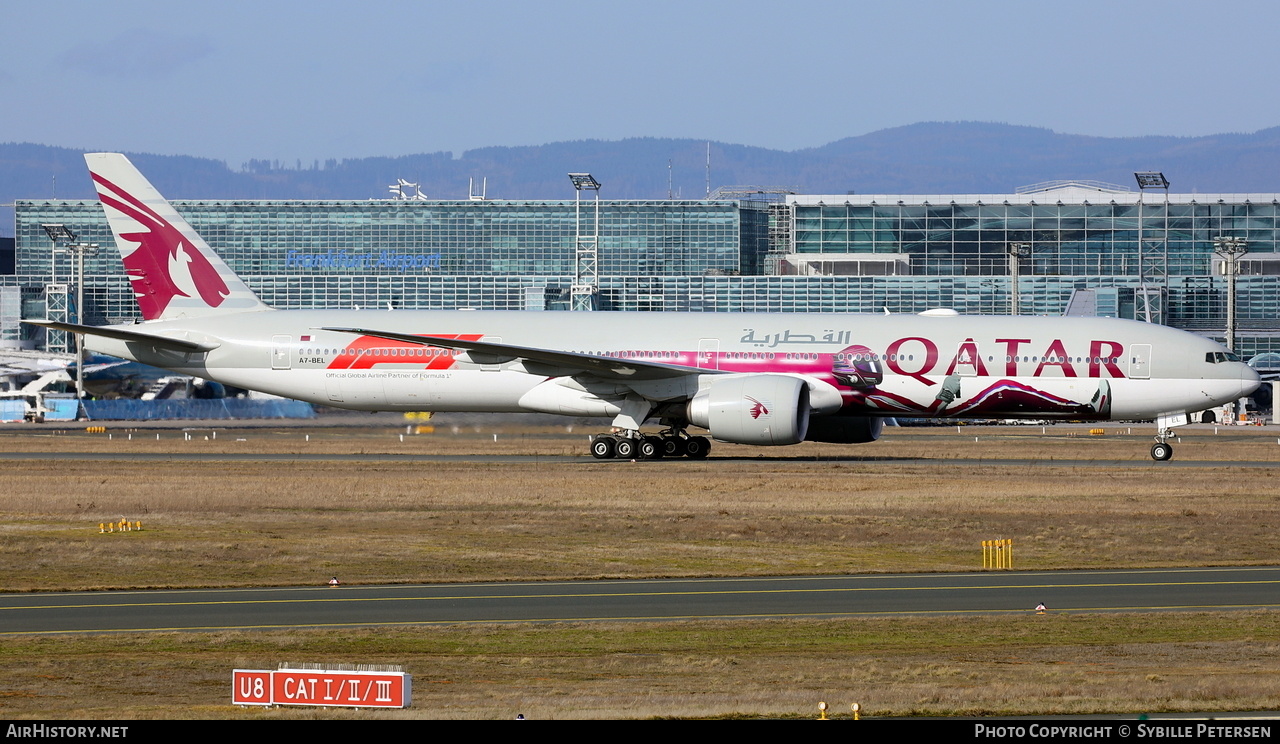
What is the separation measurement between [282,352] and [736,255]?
9819 cm

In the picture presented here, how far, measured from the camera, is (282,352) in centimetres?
4238

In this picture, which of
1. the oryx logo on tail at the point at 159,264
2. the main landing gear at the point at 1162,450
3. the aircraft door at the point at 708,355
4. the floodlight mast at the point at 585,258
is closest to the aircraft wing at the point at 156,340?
the oryx logo on tail at the point at 159,264

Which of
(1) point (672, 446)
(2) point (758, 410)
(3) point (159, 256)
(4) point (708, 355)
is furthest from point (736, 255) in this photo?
(2) point (758, 410)

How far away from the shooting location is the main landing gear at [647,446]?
3988 centimetres

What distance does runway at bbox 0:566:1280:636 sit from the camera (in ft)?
55.7

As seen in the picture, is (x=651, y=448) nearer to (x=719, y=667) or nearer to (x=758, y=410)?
(x=758, y=410)

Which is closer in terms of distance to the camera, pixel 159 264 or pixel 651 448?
pixel 651 448

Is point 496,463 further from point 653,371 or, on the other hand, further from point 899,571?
point 899,571

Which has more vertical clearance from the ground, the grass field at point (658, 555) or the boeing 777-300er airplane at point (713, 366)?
the boeing 777-300er airplane at point (713, 366)

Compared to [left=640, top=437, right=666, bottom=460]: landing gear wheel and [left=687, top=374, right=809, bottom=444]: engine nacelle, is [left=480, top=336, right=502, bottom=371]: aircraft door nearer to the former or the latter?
[left=640, top=437, right=666, bottom=460]: landing gear wheel

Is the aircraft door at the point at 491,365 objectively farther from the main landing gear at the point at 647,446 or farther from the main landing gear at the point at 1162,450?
the main landing gear at the point at 1162,450

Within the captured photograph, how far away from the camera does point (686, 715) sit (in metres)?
11.5

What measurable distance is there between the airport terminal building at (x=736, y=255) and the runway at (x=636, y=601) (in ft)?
297

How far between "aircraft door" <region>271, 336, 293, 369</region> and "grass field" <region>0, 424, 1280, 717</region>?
3.70m
